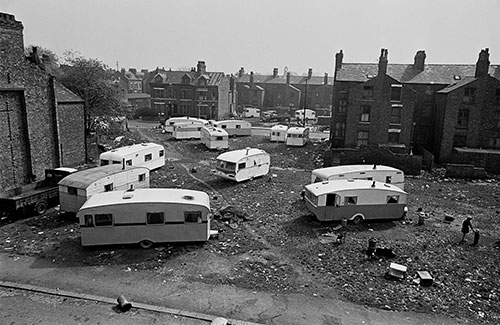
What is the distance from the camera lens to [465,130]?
35.6 m

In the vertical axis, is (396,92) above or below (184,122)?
above

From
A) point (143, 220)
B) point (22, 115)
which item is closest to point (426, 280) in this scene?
point (143, 220)

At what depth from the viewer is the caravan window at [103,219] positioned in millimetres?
15891

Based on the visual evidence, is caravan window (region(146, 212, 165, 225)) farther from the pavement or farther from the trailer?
the trailer

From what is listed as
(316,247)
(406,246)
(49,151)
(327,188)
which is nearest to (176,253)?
(316,247)

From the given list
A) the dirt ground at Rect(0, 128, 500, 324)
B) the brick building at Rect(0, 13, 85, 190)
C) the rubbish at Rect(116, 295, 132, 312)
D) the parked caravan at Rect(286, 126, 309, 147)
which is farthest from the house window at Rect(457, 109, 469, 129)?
the brick building at Rect(0, 13, 85, 190)

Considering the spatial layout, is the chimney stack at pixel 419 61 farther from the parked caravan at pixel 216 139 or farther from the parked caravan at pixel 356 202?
the parked caravan at pixel 356 202

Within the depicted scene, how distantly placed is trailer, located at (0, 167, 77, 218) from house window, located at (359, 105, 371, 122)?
2720cm

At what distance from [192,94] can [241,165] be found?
1786 inches

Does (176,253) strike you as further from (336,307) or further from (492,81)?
(492,81)

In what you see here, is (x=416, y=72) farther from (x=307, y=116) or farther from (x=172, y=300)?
(x=172, y=300)

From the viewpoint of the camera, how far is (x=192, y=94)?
6944 cm

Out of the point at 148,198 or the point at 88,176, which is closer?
the point at 148,198

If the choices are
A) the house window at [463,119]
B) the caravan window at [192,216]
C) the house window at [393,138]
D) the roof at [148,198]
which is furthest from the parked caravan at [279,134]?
the caravan window at [192,216]
